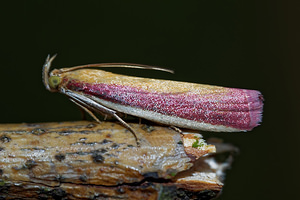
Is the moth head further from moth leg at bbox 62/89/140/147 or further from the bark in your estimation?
the bark

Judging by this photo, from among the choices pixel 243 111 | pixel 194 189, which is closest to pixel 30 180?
pixel 194 189

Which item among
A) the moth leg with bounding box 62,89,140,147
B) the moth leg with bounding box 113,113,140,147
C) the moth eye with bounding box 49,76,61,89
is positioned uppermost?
the moth eye with bounding box 49,76,61,89

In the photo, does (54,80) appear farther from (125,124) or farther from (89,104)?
(125,124)

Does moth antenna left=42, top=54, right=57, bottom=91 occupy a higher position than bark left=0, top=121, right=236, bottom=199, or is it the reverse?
moth antenna left=42, top=54, right=57, bottom=91

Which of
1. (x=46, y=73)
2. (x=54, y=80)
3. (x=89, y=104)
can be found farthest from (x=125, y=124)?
(x=46, y=73)

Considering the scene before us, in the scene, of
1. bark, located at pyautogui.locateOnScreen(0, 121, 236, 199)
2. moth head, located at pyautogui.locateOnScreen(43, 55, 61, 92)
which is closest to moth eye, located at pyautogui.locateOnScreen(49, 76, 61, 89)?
moth head, located at pyautogui.locateOnScreen(43, 55, 61, 92)
